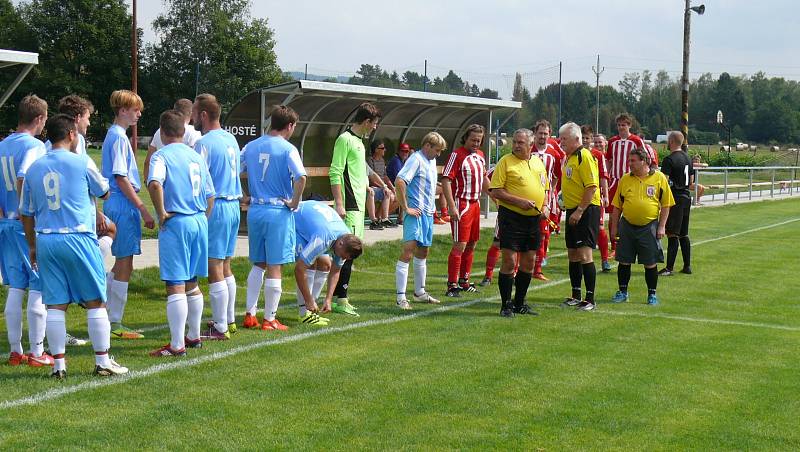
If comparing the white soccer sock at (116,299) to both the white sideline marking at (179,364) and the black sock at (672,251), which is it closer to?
the white sideline marking at (179,364)

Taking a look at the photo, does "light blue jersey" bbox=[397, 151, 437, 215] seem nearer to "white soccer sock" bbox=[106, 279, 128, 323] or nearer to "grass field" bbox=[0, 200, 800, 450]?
"grass field" bbox=[0, 200, 800, 450]

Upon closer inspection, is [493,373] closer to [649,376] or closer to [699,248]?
[649,376]

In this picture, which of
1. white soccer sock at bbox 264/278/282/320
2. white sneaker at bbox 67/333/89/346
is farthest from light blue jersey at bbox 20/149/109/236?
white soccer sock at bbox 264/278/282/320

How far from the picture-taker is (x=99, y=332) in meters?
6.08

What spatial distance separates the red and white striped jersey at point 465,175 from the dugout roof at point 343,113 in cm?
421

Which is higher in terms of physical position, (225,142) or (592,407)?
(225,142)

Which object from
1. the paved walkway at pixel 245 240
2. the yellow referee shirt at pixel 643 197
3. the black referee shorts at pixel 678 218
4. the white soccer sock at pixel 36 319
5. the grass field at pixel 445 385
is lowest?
the grass field at pixel 445 385

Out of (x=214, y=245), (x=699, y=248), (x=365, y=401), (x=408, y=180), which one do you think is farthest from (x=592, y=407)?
(x=699, y=248)

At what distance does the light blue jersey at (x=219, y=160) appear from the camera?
7.40m

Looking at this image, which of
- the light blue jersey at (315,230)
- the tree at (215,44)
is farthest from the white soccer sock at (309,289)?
the tree at (215,44)

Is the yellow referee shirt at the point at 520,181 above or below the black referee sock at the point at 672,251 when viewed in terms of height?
above

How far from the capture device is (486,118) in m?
19.6

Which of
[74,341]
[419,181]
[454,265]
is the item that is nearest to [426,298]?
[454,265]

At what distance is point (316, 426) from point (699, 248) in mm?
12137
